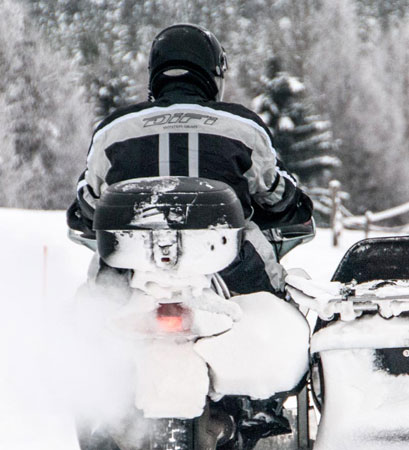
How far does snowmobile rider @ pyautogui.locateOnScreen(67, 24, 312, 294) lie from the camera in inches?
85.2

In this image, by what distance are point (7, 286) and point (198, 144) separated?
231 inches

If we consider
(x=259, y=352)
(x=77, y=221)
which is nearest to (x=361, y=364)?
(x=259, y=352)

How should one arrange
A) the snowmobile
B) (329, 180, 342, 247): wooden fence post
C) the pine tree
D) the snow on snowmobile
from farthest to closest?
the pine tree, (329, 180, 342, 247): wooden fence post, the snow on snowmobile, the snowmobile

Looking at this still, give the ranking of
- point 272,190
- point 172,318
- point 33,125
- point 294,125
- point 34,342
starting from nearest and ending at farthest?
1. point 172,318
2. point 34,342
3. point 272,190
4. point 294,125
5. point 33,125

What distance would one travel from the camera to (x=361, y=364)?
1671 millimetres

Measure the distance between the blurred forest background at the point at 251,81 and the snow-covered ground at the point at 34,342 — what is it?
56.7 ft

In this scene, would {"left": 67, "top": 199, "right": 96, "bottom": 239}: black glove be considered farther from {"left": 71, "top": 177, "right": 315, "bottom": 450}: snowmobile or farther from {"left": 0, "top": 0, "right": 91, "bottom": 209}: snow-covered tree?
{"left": 0, "top": 0, "right": 91, "bottom": 209}: snow-covered tree

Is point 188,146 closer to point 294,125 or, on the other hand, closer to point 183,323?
point 183,323

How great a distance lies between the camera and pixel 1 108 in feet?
105

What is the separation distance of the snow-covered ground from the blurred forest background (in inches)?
680

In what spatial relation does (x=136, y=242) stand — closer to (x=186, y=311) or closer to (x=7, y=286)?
(x=186, y=311)

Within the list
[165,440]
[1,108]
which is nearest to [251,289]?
[165,440]

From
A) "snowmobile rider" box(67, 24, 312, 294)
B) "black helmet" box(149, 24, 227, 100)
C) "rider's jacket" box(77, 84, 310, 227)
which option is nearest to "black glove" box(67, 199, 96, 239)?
"snowmobile rider" box(67, 24, 312, 294)

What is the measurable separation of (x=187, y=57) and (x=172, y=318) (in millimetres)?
1266
